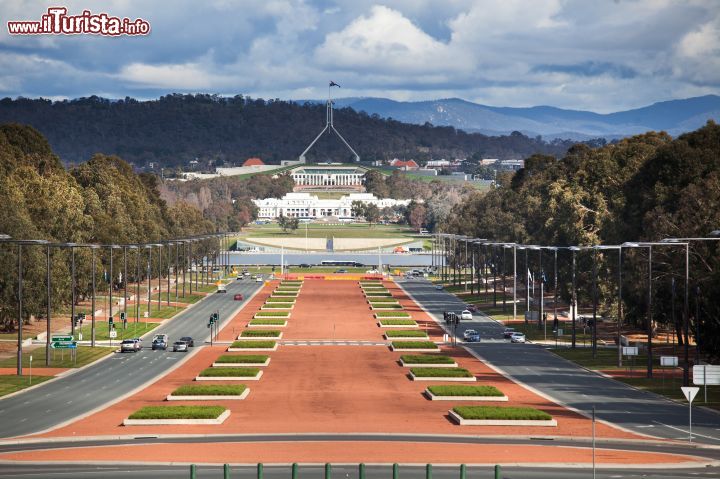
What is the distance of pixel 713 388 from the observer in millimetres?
88000

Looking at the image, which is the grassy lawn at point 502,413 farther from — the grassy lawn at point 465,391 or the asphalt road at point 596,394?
the grassy lawn at point 465,391

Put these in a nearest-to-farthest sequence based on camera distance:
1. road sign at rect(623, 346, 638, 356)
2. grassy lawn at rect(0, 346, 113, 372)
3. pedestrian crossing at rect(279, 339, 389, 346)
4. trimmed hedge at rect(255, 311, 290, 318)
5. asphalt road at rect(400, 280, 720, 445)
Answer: asphalt road at rect(400, 280, 720, 445)
road sign at rect(623, 346, 638, 356)
grassy lawn at rect(0, 346, 113, 372)
pedestrian crossing at rect(279, 339, 389, 346)
trimmed hedge at rect(255, 311, 290, 318)

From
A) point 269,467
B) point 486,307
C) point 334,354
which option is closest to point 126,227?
point 486,307

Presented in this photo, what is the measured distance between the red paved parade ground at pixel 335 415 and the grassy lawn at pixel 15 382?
8.46m

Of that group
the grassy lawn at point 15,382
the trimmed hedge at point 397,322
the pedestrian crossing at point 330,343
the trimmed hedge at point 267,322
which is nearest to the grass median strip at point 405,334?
the pedestrian crossing at point 330,343

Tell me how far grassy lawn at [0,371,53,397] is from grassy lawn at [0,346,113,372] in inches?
228

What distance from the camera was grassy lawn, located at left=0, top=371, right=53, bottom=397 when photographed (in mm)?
87812

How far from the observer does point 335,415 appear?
2980 inches

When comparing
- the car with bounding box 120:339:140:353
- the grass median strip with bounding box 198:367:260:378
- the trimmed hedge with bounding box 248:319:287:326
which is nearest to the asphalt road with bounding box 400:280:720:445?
the grass median strip with bounding box 198:367:260:378

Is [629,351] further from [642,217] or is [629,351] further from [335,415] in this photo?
[335,415]

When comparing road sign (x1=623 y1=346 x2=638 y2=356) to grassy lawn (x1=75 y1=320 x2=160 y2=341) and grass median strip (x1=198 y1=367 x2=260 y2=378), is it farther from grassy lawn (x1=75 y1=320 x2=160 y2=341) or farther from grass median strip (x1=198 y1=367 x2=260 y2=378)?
grassy lawn (x1=75 y1=320 x2=160 y2=341)

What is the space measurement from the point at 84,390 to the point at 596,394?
32.2 metres

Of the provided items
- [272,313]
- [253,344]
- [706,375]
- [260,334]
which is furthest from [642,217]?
[706,375]

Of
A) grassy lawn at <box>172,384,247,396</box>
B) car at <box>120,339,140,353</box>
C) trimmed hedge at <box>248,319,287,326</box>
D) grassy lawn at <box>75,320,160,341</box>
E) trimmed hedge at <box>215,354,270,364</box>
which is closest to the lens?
grassy lawn at <box>172,384,247,396</box>
